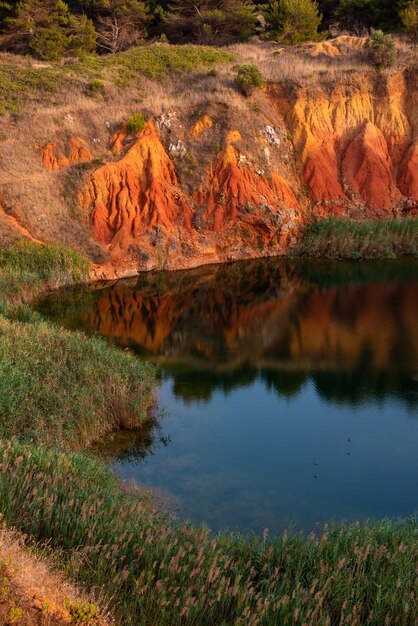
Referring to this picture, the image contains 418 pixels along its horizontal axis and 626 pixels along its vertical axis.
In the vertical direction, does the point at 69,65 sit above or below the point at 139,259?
above

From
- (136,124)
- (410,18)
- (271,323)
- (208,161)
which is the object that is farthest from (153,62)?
(271,323)

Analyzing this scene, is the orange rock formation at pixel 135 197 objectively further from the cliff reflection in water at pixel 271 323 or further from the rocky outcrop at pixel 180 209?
the cliff reflection in water at pixel 271 323

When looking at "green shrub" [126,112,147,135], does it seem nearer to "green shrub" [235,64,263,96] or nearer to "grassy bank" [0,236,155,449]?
"green shrub" [235,64,263,96]

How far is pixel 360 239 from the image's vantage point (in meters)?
33.1

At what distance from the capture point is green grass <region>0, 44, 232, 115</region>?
117 ft

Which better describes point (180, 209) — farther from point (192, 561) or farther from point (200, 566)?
point (200, 566)

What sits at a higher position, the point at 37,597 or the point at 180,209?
the point at 180,209

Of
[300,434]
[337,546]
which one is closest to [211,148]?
[300,434]

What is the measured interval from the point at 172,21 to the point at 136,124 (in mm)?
20320

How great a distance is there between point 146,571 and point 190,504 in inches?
216

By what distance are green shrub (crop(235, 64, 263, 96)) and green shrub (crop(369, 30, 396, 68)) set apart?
6972mm

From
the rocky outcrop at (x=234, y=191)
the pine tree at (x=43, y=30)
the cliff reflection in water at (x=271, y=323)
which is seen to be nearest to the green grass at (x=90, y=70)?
the pine tree at (x=43, y=30)

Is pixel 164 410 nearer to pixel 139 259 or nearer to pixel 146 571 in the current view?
pixel 146 571

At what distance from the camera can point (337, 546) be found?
802 centimetres
